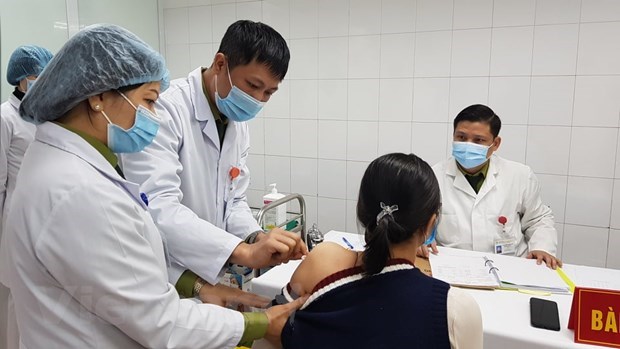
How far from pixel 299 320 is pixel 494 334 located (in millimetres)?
703

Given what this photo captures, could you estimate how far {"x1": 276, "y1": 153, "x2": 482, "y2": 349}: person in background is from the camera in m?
0.96

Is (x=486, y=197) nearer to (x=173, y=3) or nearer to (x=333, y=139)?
(x=333, y=139)

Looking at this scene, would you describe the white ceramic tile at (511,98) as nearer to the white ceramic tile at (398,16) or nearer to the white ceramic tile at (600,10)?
the white ceramic tile at (600,10)

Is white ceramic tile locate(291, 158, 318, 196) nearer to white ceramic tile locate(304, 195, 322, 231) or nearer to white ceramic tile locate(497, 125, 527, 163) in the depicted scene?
white ceramic tile locate(304, 195, 322, 231)

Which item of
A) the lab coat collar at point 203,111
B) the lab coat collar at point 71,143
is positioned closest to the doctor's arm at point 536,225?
the lab coat collar at point 203,111

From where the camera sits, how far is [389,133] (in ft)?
10.1

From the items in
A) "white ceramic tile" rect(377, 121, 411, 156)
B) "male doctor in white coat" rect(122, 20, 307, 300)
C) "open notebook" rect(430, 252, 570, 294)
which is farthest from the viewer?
"white ceramic tile" rect(377, 121, 411, 156)

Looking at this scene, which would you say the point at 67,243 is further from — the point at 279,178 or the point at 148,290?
the point at 279,178

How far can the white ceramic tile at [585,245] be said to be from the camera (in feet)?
8.70

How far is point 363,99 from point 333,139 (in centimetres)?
36

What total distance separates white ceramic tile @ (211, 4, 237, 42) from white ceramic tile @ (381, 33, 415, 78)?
1.19m

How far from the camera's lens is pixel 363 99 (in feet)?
10.2

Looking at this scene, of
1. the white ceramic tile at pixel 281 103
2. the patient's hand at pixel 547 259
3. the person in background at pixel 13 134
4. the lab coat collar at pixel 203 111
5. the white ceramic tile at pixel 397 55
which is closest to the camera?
the person in background at pixel 13 134

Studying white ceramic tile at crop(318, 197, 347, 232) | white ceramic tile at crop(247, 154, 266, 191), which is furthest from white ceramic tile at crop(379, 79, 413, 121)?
white ceramic tile at crop(247, 154, 266, 191)
